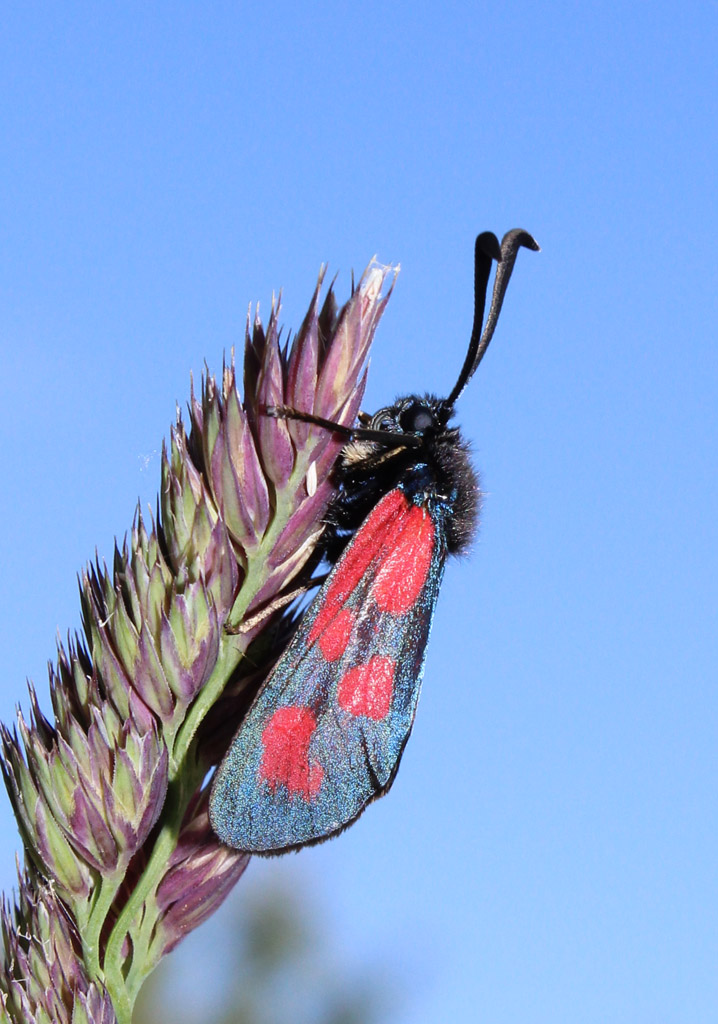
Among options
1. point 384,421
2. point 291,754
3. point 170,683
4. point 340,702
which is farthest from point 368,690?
point 384,421

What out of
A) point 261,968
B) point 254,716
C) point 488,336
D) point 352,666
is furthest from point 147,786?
point 261,968

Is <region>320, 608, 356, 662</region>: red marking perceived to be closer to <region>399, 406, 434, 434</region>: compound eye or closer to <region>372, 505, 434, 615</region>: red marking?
<region>372, 505, 434, 615</region>: red marking

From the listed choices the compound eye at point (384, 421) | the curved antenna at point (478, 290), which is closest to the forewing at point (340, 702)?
the compound eye at point (384, 421)

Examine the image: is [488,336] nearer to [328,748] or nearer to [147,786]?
[328,748]

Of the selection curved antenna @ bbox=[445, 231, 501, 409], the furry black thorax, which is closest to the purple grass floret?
the furry black thorax

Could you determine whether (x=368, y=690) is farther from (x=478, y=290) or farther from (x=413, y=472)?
(x=478, y=290)
